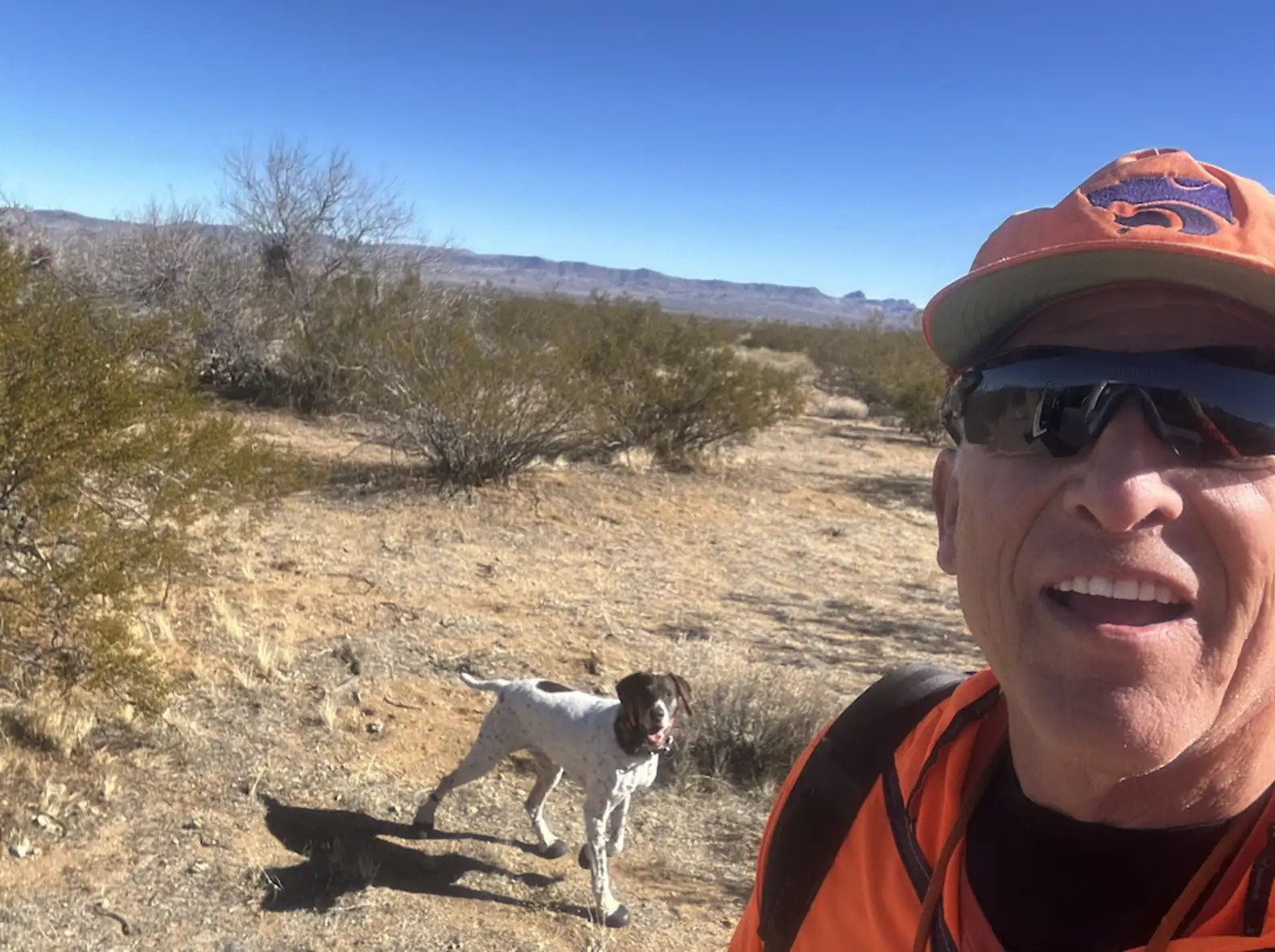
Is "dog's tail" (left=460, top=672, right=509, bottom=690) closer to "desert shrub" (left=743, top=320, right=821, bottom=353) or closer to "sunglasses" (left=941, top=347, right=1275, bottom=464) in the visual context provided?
"sunglasses" (left=941, top=347, right=1275, bottom=464)

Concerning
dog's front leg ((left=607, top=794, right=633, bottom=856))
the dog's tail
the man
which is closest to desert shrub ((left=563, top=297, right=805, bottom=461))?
the dog's tail

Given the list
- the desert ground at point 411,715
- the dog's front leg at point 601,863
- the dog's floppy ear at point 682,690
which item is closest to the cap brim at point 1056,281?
the dog's floppy ear at point 682,690

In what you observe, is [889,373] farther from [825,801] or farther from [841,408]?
[825,801]

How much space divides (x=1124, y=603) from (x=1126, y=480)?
13 centimetres

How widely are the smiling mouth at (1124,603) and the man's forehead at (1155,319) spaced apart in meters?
0.27

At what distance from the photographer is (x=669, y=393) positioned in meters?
12.8

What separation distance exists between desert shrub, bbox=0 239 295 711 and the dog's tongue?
14.8 ft

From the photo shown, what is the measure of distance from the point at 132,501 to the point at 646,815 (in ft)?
10.8

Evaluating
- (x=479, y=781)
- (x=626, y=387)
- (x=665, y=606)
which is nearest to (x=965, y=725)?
(x=479, y=781)

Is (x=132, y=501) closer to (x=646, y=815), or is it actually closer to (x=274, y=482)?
(x=274, y=482)

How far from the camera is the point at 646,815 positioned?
4.64 m

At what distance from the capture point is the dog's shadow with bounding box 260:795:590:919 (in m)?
3.81

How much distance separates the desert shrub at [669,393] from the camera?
1252 cm

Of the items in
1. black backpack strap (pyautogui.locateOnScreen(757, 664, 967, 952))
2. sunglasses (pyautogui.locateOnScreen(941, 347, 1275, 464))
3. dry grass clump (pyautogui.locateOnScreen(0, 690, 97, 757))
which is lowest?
dry grass clump (pyautogui.locateOnScreen(0, 690, 97, 757))
